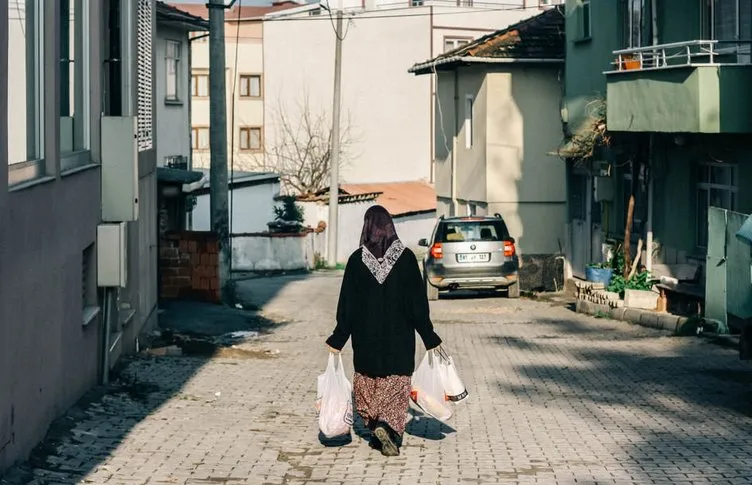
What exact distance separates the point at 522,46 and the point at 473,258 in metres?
9.13

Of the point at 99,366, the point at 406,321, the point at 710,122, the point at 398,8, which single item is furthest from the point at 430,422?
the point at 398,8

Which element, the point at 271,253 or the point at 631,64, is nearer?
the point at 631,64

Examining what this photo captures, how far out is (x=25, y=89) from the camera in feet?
30.2

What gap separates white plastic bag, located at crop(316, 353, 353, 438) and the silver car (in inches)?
663

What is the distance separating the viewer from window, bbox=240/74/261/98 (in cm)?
6319

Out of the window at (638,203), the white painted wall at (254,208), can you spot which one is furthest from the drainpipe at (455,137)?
the white painted wall at (254,208)

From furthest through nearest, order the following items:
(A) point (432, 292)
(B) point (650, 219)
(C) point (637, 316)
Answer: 1. (A) point (432, 292)
2. (B) point (650, 219)
3. (C) point (637, 316)

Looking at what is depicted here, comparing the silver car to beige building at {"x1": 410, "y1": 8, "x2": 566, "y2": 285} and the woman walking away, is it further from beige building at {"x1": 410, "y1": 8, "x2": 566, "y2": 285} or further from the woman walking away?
the woman walking away

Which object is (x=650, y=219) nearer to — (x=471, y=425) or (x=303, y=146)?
(x=471, y=425)

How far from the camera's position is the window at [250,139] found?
6425cm

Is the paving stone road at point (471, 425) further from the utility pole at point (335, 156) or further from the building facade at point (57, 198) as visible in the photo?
the utility pole at point (335, 156)

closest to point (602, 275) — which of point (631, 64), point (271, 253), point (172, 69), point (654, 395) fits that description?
point (631, 64)

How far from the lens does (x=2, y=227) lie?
7891mm

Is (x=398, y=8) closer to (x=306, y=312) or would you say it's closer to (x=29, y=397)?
(x=306, y=312)
